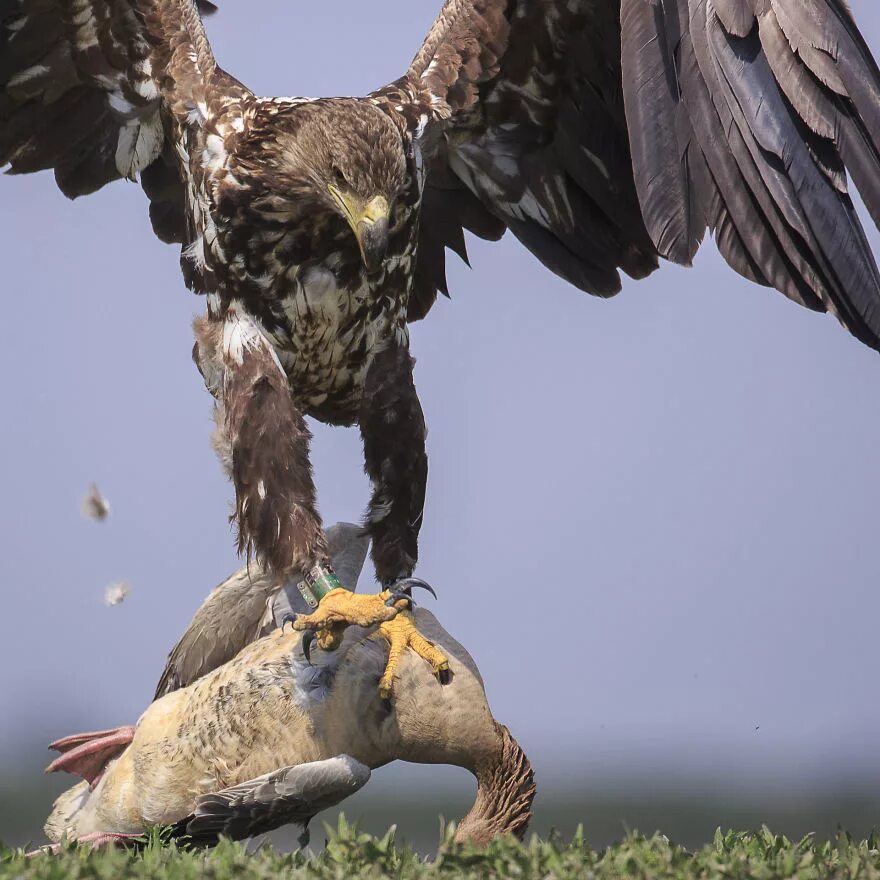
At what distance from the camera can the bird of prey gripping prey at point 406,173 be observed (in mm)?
4949

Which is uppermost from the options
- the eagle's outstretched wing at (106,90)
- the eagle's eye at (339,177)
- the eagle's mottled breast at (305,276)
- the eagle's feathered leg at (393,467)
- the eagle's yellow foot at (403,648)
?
the eagle's outstretched wing at (106,90)

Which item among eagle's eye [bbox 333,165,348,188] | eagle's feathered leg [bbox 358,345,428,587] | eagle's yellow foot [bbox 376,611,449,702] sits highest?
eagle's eye [bbox 333,165,348,188]

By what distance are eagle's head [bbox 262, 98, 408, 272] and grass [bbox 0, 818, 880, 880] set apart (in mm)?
2315

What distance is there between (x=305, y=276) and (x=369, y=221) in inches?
27.0

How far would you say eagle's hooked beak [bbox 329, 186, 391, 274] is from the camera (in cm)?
532

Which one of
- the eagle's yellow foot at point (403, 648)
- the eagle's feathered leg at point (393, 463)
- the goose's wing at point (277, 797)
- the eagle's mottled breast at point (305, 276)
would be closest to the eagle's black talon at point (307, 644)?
the eagle's yellow foot at point (403, 648)

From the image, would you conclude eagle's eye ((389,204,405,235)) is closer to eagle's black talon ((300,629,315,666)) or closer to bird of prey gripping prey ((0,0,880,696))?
bird of prey gripping prey ((0,0,880,696))

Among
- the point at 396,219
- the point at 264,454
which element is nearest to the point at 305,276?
the point at 396,219

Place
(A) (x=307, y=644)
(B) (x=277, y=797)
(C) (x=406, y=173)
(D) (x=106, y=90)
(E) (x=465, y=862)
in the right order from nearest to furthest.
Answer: (E) (x=465, y=862) < (B) (x=277, y=797) < (A) (x=307, y=644) < (C) (x=406, y=173) < (D) (x=106, y=90)

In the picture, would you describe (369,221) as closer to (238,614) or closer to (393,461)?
(393,461)

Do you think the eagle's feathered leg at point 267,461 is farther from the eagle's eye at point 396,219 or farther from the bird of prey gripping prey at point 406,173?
the eagle's eye at point 396,219

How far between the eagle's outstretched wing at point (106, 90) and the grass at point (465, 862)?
132 inches

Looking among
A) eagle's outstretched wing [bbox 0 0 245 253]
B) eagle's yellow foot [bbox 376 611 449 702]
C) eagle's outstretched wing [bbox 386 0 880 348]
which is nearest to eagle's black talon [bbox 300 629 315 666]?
eagle's yellow foot [bbox 376 611 449 702]

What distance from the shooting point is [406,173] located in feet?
19.2
